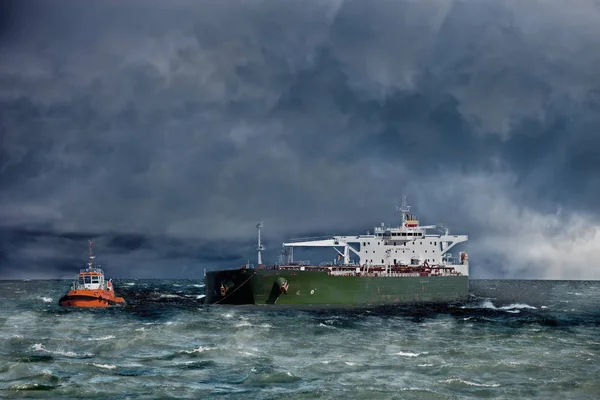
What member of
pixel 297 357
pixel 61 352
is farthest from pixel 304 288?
pixel 61 352

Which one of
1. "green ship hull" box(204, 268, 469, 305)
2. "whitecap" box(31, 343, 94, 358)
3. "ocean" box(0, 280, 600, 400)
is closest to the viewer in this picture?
"ocean" box(0, 280, 600, 400)

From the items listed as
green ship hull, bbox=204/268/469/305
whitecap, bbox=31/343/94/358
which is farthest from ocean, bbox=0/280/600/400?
green ship hull, bbox=204/268/469/305

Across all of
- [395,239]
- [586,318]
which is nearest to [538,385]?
[586,318]

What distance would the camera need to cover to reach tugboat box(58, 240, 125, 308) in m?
83.6

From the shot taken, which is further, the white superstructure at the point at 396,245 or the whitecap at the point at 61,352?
the white superstructure at the point at 396,245

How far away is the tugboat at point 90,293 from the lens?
274 feet

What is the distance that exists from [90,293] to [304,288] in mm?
26049

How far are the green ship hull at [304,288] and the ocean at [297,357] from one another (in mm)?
9446

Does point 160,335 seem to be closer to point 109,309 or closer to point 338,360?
point 338,360

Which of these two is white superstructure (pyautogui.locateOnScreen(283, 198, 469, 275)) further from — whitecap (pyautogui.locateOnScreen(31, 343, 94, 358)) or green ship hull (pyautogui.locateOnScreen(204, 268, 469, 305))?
whitecap (pyautogui.locateOnScreen(31, 343, 94, 358))

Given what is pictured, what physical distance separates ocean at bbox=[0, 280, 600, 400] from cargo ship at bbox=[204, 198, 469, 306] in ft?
32.5

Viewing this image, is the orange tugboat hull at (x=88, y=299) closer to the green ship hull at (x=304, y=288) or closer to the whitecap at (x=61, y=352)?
the green ship hull at (x=304, y=288)

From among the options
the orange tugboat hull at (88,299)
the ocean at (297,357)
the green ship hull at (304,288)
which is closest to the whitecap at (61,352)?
the ocean at (297,357)

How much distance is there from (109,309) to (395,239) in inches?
1786
